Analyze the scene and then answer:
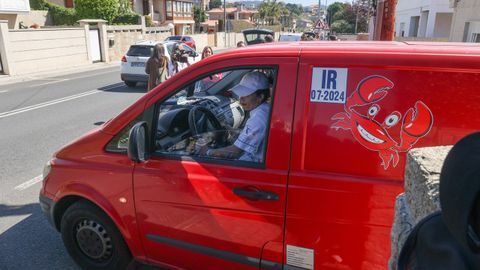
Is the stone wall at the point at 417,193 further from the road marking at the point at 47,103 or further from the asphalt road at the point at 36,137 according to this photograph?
the road marking at the point at 47,103

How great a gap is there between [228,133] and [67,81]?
14624 millimetres

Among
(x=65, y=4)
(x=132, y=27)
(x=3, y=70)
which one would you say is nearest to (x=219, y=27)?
(x=65, y=4)

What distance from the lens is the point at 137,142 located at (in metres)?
2.49

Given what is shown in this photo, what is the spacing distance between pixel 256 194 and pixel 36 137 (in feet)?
21.0

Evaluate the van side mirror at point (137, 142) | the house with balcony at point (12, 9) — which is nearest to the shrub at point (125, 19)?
the house with balcony at point (12, 9)

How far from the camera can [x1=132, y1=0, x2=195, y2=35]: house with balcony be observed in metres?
52.7

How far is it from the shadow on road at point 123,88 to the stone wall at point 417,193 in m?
12.4

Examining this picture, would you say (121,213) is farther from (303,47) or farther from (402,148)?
(402,148)

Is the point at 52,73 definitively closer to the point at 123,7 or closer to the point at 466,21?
the point at 466,21

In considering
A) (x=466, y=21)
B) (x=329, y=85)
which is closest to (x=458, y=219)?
(x=329, y=85)

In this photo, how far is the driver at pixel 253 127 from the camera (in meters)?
2.53

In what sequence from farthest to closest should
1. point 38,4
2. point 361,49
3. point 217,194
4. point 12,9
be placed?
1. point 38,4
2. point 12,9
3. point 217,194
4. point 361,49

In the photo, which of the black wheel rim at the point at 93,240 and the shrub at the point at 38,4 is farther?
the shrub at the point at 38,4

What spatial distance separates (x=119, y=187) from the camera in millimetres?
2768
